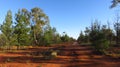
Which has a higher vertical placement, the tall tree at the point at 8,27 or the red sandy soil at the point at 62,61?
the tall tree at the point at 8,27

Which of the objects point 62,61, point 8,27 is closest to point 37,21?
point 8,27

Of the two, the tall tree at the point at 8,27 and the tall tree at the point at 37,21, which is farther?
the tall tree at the point at 37,21

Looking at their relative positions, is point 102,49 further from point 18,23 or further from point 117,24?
point 18,23

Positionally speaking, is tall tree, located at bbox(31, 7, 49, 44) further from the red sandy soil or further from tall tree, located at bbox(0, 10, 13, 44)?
the red sandy soil

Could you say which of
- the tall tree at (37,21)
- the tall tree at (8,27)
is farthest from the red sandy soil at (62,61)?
the tall tree at (37,21)

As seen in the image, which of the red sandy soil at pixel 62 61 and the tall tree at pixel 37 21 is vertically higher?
the tall tree at pixel 37 21

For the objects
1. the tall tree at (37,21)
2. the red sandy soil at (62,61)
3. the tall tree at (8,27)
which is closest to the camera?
the red sandy soil at (62,61)

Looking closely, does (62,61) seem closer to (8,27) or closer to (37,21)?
(8,27)

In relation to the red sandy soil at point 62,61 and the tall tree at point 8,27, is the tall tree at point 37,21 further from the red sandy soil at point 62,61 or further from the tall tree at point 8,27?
the red sandy soil at point 62,61

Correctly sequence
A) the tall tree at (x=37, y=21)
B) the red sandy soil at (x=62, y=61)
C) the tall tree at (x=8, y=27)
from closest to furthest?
the red sandy soil at (x=62, y=61) < the tall tree at (x=8, y=27) < the tall tree at (x=37, y=21)

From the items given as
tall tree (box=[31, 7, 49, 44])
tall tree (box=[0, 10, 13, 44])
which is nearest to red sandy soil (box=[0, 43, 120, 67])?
tall tree (box=[0, 10, 13, 44])

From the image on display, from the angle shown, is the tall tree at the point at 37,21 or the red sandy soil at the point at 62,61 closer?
the red sandy soil at the point at 62,61

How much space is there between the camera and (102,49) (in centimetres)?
2528

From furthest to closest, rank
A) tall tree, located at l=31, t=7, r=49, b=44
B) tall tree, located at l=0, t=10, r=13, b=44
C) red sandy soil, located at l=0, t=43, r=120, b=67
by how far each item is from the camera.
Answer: tall tree, located at l=31, t=7, r=49, b=44
tall tree, located at l=0, t=10, r=13, b=44
red sandy soil, located at l=0, t=43, r=120, b=67
